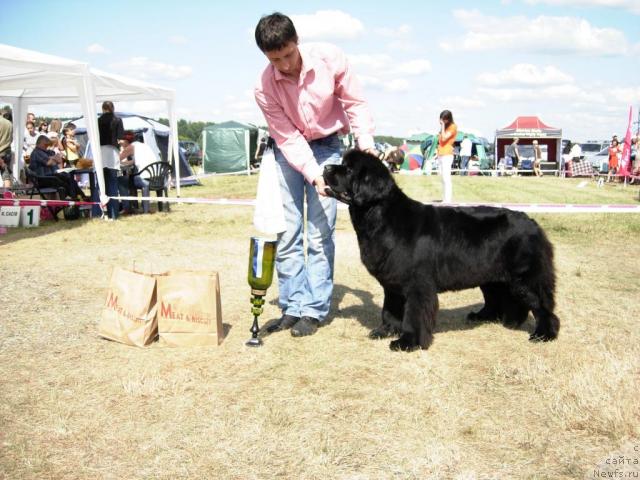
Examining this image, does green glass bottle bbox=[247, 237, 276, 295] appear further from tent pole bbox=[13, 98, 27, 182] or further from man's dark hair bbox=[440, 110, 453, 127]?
tent pole bbox=[13, 98, 27, 182]

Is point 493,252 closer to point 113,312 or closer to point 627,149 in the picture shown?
point 113,312

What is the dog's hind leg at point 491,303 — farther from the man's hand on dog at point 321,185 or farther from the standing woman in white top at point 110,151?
the standing woman in white top at point 110,151

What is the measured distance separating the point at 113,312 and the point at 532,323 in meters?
3.14

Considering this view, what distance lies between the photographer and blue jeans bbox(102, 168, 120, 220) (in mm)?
10281

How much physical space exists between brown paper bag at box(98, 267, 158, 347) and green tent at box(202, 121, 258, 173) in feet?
77.9

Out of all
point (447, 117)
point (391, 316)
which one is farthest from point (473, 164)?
point (391, 316)

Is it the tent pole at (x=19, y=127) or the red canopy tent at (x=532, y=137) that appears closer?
the tent pole at (x=19, y=127)

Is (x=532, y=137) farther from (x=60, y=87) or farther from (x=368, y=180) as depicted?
(x=368, y=180)

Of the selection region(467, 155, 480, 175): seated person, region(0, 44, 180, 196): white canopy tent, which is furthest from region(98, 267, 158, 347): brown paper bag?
region(467, 155, 480, 175): seated person

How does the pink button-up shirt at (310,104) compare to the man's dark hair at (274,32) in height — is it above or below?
below

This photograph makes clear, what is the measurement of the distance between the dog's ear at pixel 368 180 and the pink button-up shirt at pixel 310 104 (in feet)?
1.12

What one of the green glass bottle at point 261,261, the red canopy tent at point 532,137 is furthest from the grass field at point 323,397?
the red canopy tent at point 532,137

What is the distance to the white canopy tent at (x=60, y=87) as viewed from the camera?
362 inches

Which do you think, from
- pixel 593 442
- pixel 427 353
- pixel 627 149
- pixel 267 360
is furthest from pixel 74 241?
pixel 627 149
